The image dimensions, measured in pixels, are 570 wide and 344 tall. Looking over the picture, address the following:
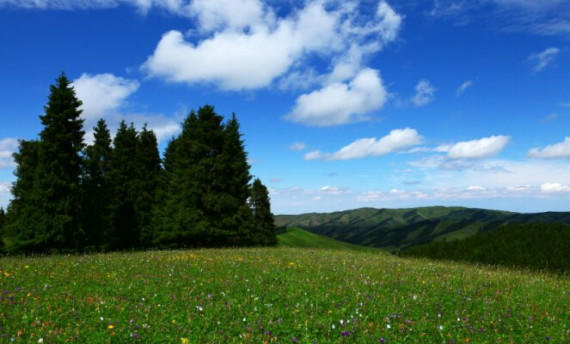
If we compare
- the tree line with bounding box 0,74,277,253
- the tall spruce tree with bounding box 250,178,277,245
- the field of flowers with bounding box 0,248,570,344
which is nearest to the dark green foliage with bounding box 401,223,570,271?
the field of flowers with bounding box 0,248,570,344

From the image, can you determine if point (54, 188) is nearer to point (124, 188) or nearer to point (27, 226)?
point (27, 226)

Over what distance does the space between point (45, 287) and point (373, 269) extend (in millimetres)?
10670

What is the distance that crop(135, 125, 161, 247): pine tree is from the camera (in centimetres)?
3975

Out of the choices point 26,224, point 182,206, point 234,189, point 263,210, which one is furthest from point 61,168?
point 263,210

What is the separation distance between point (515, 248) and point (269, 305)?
18803 millimetres

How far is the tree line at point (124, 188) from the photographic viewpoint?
1093 inches

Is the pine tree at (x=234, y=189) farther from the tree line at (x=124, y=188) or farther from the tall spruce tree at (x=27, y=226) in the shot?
the tall spruce tree at (x=27, y=226)

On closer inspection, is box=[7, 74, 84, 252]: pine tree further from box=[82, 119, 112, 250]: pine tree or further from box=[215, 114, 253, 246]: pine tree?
box=[215, 114, 253, 246]: pine tree

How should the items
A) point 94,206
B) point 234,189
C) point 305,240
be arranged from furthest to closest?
point 305,240 → point 234,189 → point 94,206

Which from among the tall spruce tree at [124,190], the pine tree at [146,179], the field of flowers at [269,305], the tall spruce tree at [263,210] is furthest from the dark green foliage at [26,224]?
the tall spruce tree at [263,210]

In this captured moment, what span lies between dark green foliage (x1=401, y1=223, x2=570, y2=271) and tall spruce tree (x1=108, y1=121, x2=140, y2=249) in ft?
96.5

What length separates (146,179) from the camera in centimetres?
4147

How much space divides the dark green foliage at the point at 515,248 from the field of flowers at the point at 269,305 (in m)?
6.51

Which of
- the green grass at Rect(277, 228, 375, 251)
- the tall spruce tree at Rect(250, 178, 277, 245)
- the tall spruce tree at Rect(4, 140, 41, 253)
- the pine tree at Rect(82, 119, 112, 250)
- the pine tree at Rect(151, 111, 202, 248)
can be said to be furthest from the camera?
the green grass at Rect(277, 228, 375, 251)
